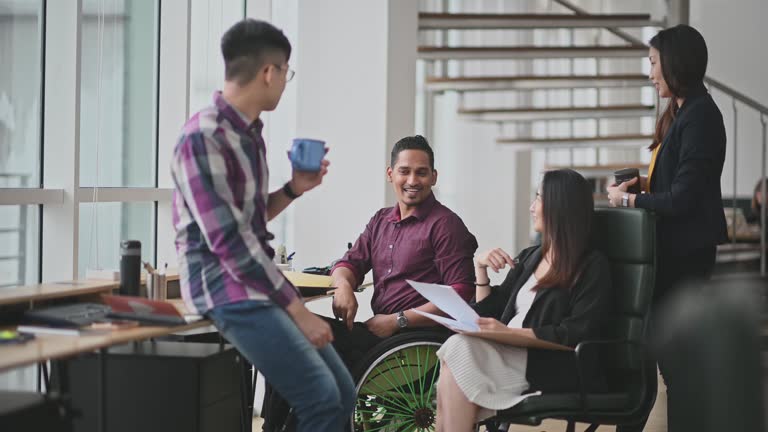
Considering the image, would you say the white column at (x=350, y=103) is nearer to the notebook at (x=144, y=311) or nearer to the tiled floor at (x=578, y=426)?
the tiled floor at (x=578, y=426)

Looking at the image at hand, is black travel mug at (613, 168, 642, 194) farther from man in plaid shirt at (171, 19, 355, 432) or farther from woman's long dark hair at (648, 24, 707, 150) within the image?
man in plaid shirt at (171, 19, 355, 432)

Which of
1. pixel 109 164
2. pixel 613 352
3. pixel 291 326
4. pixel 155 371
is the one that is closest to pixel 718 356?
pixel 291 326

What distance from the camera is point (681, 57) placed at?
280cm

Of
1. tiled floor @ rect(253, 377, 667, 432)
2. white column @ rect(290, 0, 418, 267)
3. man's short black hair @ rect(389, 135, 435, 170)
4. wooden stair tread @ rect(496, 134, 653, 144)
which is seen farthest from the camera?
wooden stair tread @ rect(496, 134, 653, 144)

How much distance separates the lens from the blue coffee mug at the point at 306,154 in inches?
88.4

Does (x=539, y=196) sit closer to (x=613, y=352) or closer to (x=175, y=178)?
(x=613, y=352)

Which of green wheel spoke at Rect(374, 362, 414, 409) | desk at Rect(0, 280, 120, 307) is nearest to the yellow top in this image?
green wheel spoke at Rect(374, 362, 414, 409)

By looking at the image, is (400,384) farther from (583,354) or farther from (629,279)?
(629,279)

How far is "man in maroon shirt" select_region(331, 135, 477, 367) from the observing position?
291cm

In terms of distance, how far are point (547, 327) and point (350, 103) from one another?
2.61 metres

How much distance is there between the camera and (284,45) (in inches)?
83.8

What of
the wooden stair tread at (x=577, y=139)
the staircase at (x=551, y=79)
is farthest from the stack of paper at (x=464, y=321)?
the wooden stair tread at (x=577, y=139)

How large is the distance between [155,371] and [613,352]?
4.40ft

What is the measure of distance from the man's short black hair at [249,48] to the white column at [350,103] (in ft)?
8.80
